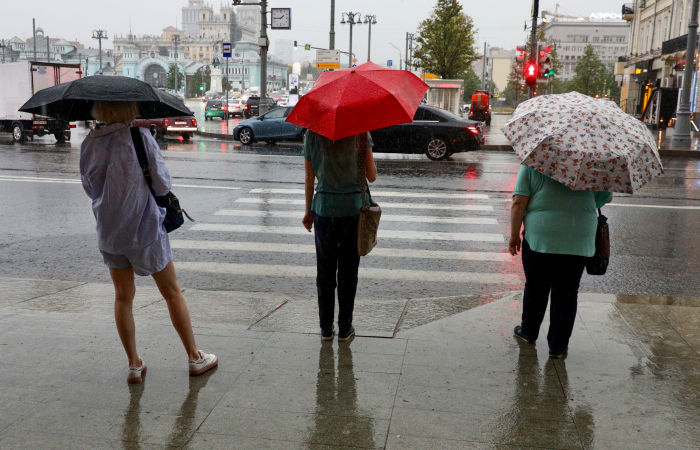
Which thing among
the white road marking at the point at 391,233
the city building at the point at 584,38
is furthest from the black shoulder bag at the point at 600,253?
the city building at the point at 584,38

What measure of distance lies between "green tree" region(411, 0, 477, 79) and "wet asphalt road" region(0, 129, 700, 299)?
36057mm

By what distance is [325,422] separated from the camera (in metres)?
3.40

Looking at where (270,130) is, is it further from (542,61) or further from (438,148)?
(542,61)

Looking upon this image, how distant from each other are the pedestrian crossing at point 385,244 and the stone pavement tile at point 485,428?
3.01 meters

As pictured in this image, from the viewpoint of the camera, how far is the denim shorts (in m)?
3.74

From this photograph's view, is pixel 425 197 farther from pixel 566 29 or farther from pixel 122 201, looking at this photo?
pixel 566 29

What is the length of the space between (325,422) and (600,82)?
85.6 meters

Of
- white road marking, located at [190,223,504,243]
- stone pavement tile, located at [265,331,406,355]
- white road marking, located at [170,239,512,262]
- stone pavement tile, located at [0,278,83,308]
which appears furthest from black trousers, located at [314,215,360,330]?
white road marking, located at [190,223,504,243]

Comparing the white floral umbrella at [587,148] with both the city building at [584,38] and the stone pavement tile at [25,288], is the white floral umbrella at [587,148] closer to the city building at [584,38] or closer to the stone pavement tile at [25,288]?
the stone pavement tile at [25,288]

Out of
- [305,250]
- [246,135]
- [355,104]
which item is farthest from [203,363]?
[246,135]

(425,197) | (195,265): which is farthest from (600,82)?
(195,265)

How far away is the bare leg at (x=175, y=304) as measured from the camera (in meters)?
3.90

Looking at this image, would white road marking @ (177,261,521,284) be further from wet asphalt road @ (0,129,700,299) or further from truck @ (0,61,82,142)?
truck @ (0,61,82,142)

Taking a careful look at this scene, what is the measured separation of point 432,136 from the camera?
1858 centimetres
